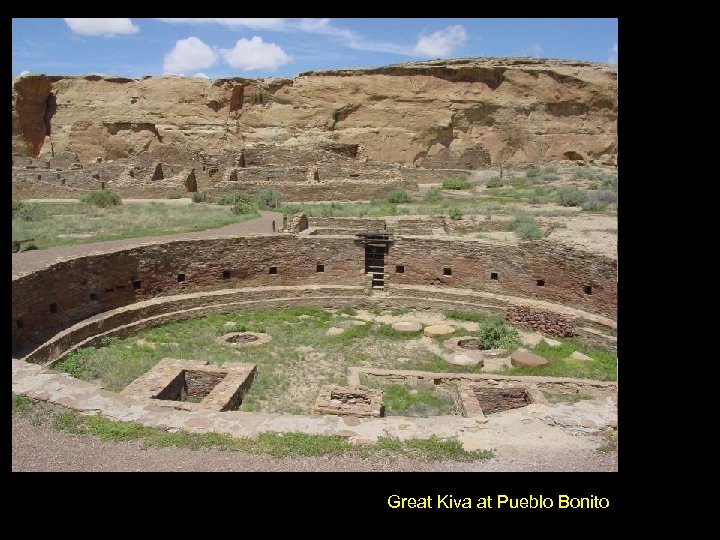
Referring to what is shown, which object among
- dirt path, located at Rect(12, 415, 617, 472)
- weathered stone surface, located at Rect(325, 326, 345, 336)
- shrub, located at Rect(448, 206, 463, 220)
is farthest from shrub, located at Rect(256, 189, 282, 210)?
dirt path, located at Rect(12, 415, 617, 472)

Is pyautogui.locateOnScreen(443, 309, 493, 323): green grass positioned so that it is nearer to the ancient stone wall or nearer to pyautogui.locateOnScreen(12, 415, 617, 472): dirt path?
the ancient stone wall

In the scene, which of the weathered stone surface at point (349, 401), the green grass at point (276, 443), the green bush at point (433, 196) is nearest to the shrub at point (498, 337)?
the weathered stone surface at point (349, 401)

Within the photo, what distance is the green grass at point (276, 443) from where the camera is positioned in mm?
6445

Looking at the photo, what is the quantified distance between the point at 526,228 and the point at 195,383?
1248 cm

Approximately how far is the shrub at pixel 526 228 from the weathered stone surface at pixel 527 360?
6.38 meters

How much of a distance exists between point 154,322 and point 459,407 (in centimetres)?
858

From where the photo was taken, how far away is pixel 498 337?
1334 centimetres

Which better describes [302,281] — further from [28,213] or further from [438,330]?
[28,213]

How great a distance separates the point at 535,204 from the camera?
85.5ft

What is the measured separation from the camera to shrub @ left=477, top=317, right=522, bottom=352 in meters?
13.1

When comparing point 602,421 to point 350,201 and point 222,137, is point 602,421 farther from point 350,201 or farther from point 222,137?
point 222,137

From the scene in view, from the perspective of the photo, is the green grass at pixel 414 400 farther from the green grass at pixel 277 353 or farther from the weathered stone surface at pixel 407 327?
the weathered stone surface at pixel 407 327

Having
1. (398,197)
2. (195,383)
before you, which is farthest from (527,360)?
(398,197)
